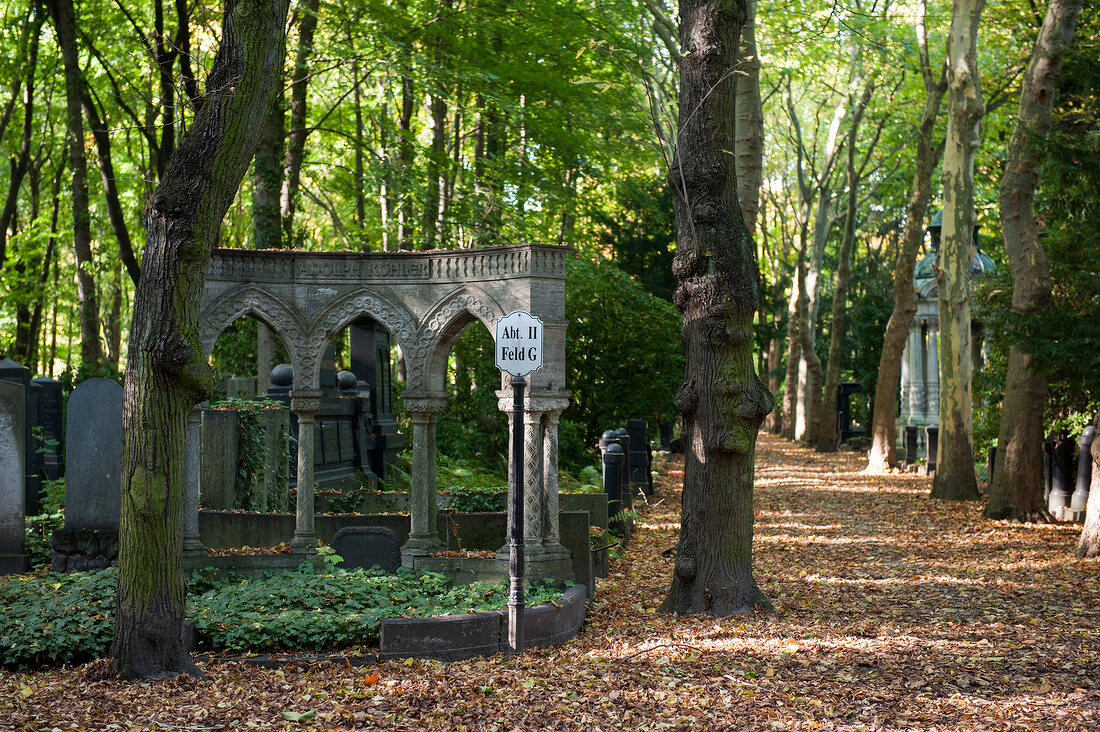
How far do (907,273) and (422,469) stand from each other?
14762 mm

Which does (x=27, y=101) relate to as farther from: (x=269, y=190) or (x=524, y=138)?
(x=524, y=138)

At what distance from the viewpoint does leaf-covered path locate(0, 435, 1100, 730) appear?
5.54 metres

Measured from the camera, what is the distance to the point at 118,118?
21719 mm

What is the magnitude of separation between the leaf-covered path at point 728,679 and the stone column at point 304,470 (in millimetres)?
2785

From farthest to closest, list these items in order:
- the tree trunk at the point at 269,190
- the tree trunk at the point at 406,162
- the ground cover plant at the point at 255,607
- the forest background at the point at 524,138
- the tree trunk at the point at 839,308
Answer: the tree trunk at the point at 839,308 < the tree trunk at the point at 406,162 < the tree trunk at the point at 269,190 < the forest background at the point at 524,138 < the ground cover plant at the point at 255,607

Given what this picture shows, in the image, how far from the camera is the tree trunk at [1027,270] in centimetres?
1312

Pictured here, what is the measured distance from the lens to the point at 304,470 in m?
9.46

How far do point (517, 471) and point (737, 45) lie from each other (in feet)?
13.5

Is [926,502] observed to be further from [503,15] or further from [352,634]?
[352,634]

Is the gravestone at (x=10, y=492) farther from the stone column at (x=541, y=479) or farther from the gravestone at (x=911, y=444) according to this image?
the gravestone at (x=911, y=444)

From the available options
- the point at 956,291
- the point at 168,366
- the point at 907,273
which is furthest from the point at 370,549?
the point at 907,273

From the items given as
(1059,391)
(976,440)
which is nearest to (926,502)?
(1059,391)

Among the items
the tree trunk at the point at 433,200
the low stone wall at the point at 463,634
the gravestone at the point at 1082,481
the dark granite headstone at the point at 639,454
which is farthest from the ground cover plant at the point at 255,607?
→ the tree trunk at the point at 433,200

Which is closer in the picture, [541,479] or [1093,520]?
[541,479]
